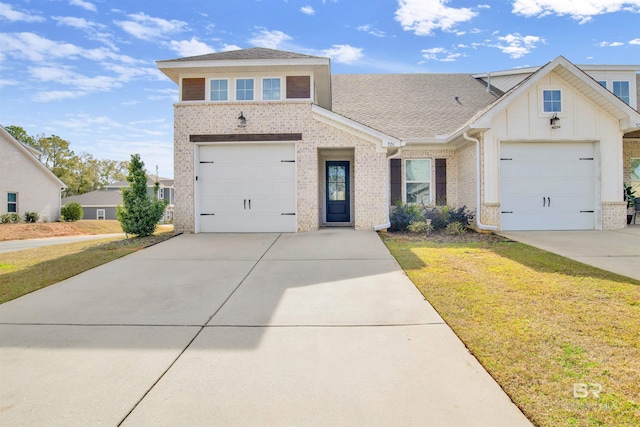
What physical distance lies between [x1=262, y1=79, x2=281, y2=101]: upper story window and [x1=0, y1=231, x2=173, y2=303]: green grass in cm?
551

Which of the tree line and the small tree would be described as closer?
the small tree

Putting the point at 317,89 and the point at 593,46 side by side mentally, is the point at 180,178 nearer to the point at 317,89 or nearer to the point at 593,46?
the point at 317,89

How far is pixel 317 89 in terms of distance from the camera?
43.5 ft

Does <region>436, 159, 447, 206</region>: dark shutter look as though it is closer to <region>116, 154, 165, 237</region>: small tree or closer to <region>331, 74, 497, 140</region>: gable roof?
<region>331, 74, 497, 140</region>: gable roof

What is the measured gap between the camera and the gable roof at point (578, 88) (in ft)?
33.7

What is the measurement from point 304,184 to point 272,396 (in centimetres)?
887

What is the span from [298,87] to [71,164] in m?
47.3

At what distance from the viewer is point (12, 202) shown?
2194 centimetres

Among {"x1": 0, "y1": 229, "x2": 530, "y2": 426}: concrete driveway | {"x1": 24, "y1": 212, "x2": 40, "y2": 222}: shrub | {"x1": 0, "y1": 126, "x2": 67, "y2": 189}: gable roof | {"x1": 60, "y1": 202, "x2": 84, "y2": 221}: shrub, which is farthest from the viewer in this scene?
{"x1": 60, "y1": 202, "x2": 84, "y2": 221}: shrub

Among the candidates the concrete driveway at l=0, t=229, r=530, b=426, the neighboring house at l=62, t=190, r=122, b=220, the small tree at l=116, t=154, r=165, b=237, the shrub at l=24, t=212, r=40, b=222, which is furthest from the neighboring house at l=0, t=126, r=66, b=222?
the concrete driveway at l=0, t=229, r=530, b=426

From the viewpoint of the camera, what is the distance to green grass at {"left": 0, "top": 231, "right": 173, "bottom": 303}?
5492mm

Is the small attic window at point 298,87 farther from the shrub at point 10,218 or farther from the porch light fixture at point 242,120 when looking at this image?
the shrub at point 10,218

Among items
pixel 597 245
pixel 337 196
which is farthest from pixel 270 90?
pixel 597 245

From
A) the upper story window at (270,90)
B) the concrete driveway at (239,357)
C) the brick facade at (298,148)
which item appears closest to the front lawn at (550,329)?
the concrete driveway at (239,357)
